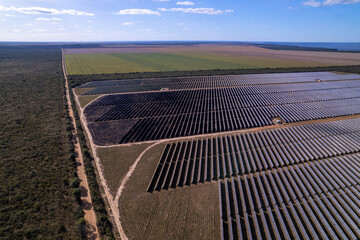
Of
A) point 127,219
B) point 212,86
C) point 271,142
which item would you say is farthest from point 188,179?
point 212,86

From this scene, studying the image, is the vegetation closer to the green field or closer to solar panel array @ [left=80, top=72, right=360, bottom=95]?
solar panel array @ [left=80, top=72, right=360, bottom=95]

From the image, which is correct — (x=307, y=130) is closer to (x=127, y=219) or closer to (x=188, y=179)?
(x=188, y=179)

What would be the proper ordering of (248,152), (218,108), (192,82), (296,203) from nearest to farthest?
(296,203) → (248,152) → (218,108) → (192,82)

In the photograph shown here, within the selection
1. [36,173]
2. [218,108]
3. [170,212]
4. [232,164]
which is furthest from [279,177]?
[36,173]

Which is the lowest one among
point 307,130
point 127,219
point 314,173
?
point 127,219

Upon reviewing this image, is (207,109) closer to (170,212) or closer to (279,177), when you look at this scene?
(279,177)

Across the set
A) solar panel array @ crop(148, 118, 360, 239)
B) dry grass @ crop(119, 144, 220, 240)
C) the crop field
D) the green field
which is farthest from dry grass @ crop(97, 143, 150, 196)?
the green field
